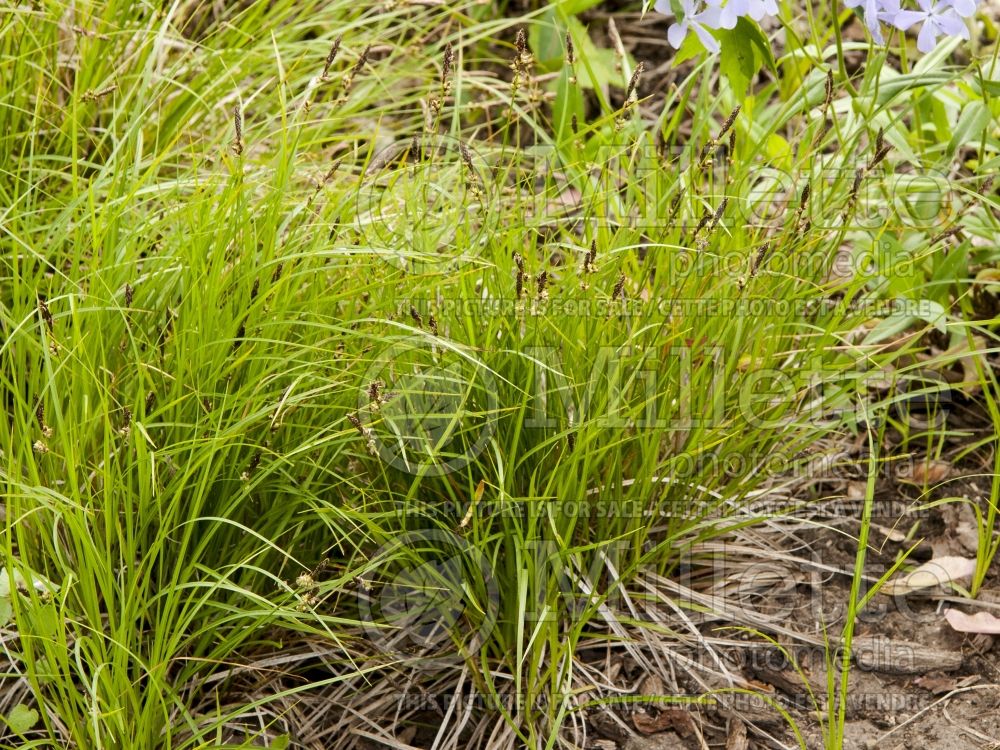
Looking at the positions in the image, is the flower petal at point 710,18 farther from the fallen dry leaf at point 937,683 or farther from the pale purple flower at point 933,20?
the fallen dry leaf at point 937,683

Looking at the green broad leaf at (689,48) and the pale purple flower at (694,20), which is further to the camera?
the green broad leaf at (689,48)

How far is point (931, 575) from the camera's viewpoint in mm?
2088

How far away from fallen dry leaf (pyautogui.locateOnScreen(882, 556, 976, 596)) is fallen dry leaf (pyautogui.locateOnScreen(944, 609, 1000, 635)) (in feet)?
0.27

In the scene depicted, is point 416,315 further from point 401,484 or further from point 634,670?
point 634,670

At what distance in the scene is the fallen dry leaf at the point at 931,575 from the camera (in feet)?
6.82

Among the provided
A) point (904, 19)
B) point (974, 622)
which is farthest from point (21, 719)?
point (904, 19)

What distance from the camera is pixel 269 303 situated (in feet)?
5.88

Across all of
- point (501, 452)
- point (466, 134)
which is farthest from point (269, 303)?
point (466, 134)

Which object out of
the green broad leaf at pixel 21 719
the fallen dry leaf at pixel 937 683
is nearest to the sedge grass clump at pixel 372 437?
the green broad leaf at pixel 21 719

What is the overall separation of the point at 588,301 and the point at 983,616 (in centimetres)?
93

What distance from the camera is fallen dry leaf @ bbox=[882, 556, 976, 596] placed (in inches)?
81.8

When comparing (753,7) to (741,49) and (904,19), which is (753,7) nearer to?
(741,49)

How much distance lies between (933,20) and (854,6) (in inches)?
5.4

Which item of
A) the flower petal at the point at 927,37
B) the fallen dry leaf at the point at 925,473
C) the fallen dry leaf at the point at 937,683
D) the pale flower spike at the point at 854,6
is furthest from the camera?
the fallen dry leaf at the point at 925,473
